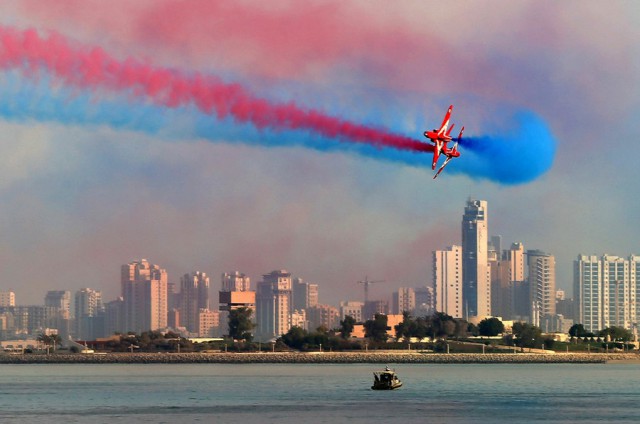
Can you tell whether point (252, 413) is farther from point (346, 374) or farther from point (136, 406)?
point (346, 374)

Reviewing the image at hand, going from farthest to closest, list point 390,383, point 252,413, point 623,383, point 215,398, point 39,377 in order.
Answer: point 39,377 → point 623,383 → point 390,383 → point 215,398 → point 252,413

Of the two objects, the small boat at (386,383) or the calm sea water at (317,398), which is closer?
the calm sea water at (317,398)

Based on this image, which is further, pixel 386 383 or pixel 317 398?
pixel 386 383

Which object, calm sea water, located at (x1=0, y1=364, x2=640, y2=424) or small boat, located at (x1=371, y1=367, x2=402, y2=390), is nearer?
calm sea water, located at (x1=0, y1=364, x2=640, y2=424)

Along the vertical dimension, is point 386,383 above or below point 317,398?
above

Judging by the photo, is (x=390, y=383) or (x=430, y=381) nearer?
(x=390, y=383)

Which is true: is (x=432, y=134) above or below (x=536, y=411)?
above

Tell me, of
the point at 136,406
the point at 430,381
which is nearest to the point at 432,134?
the point at 136,406

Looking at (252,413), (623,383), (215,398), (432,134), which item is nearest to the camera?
(432,134)
